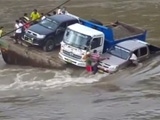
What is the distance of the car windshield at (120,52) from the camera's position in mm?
23609

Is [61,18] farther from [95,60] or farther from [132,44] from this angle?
[132,44]

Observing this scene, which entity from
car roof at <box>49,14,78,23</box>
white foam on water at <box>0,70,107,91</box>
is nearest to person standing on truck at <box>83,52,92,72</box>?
white foam on water at <box>0,70,107,91</box>

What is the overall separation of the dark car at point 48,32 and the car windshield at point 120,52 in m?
2.71

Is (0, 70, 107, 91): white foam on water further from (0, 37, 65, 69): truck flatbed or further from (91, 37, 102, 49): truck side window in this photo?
(91, 37, 102, 49): truck side window

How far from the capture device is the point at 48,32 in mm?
24516

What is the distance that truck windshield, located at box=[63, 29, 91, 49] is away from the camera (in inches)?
911

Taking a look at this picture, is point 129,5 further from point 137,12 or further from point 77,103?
point 77,103

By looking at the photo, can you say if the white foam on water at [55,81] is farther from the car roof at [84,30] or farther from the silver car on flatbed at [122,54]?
the car roof at [84,30]

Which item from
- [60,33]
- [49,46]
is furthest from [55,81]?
[60,33]

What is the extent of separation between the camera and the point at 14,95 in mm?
21547

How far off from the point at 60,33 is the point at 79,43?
6.69 ft

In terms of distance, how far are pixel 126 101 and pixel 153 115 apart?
2072 millimetres

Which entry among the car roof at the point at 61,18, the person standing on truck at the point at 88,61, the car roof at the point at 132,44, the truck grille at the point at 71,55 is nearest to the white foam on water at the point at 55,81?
the person standing on truck at the point at 88,61

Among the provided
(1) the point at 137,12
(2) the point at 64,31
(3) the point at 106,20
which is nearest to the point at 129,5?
(1) the point at 137,12
